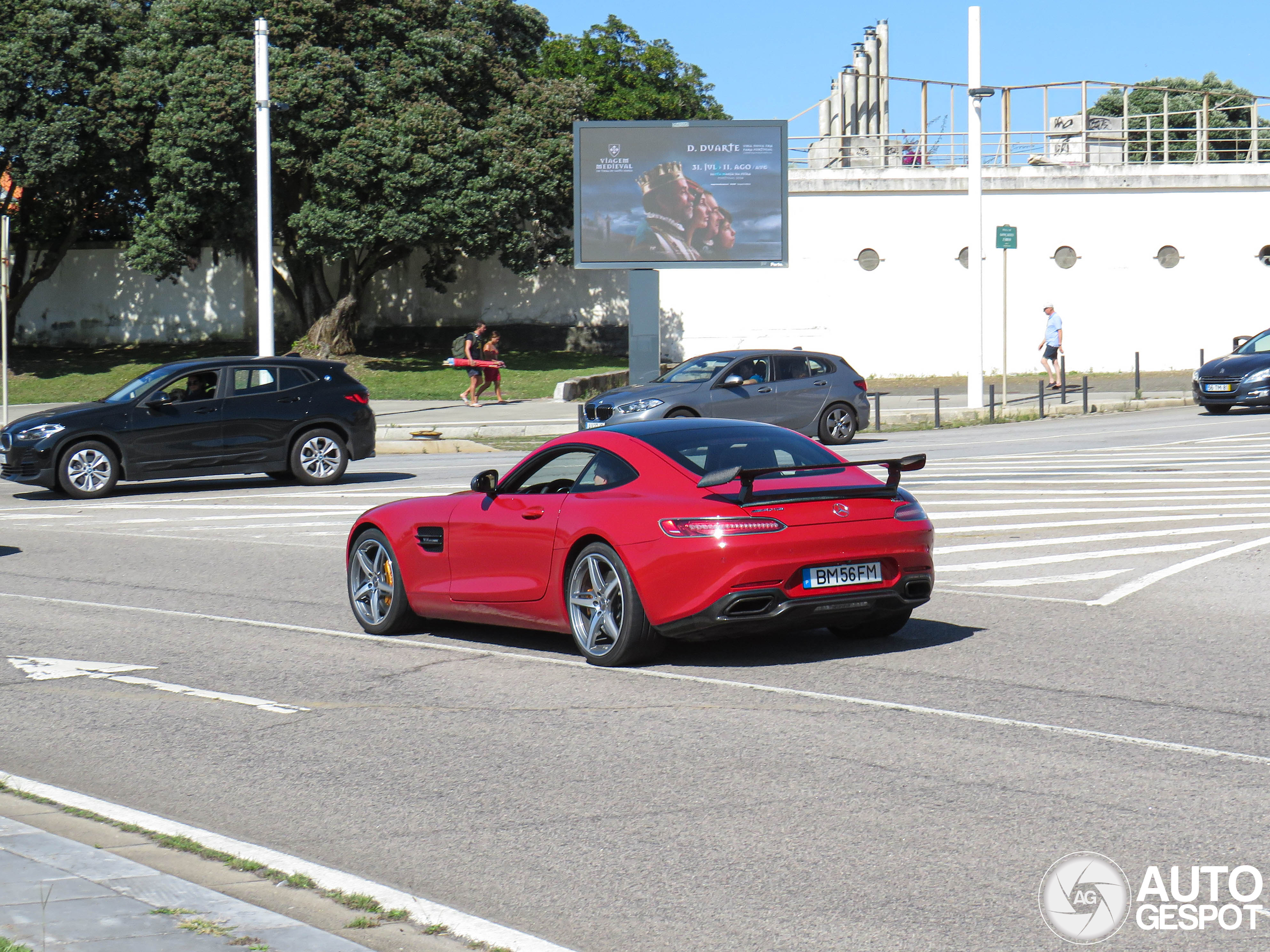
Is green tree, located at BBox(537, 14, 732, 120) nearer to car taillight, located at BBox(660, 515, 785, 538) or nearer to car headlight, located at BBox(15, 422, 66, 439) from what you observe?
car headlight, located at BBox(15, 422, 66, 439)

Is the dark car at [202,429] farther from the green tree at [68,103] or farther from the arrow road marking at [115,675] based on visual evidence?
the green tree at [68,103]

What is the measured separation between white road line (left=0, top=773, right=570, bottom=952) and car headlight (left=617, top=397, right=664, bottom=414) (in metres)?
17.3

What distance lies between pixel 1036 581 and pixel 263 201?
2046 centimetres

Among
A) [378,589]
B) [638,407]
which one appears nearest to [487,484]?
[378,589]

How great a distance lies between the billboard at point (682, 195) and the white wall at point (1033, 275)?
8415 mm

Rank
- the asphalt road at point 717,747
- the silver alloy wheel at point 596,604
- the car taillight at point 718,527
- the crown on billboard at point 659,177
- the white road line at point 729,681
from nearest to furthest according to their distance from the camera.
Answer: the asphalt road at point 717,747, the white road line at point 729,681, the car taillight at point 718,527, the silver alloy wheel at point 596,604, the crown on billboard at point 659,177

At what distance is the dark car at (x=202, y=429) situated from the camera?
18781mm

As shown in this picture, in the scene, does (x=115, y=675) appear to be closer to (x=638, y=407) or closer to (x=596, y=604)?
(x=596, y=604)

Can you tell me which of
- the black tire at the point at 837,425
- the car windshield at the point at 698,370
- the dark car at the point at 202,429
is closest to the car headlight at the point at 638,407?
the car windshield at the point at 698,370

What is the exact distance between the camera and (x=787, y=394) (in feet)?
79.1

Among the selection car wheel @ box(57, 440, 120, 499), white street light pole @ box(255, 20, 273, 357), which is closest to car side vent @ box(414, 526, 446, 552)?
car wheel @ box(57, 440, 120, 499)

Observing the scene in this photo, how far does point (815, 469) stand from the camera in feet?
27.0

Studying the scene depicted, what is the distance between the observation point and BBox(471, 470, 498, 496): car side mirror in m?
9.12

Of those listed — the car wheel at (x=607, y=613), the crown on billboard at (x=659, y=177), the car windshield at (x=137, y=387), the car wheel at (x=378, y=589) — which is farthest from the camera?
the crown on billboard at (x=659, y=177)
